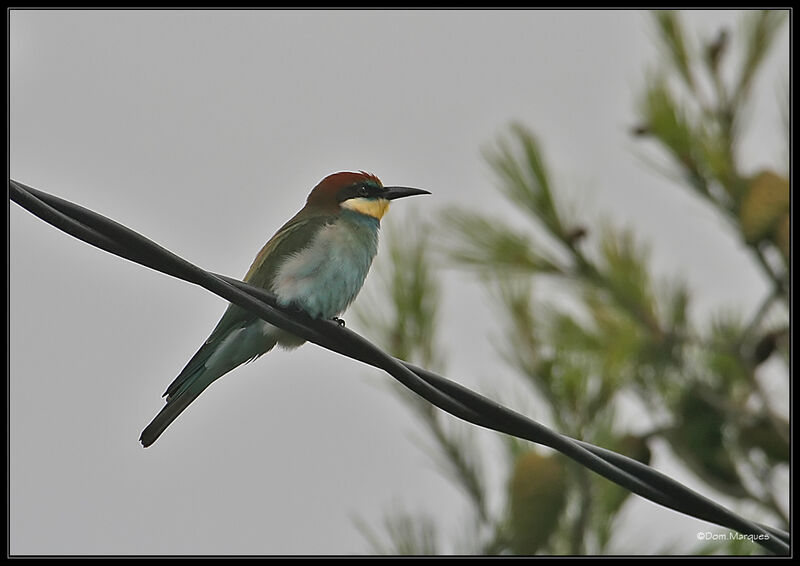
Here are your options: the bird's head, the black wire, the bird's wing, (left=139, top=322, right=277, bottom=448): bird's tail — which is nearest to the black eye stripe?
the bird's head

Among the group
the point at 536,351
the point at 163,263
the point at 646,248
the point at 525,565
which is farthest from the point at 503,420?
the point at 646,248

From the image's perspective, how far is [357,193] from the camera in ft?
11.5

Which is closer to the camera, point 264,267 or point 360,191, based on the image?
point 264,267

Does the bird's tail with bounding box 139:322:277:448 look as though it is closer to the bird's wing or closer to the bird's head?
the bird's wing

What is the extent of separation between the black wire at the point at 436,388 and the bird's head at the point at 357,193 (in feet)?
4.23

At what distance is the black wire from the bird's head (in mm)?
1288

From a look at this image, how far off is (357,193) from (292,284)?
629 millimetres

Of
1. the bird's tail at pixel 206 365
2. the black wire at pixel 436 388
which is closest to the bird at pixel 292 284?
the bird's tail at pixel 206 365

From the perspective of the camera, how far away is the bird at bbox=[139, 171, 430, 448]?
2.90 m

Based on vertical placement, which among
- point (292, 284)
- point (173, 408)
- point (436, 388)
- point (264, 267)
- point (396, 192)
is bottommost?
point (436, 388)

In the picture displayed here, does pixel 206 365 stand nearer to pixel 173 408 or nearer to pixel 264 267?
pixel 173 408

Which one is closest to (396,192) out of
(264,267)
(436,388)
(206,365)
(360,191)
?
(360,191)

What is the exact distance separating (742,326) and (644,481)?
3.55 ft

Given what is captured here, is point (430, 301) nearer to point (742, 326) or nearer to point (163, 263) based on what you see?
point (742, 326)
